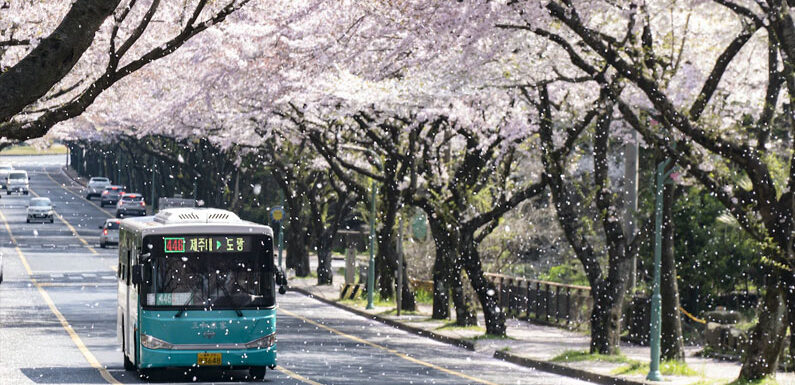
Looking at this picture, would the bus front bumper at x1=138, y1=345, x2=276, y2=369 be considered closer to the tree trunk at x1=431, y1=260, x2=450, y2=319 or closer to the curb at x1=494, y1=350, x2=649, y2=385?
the curb at x1=494, y1=350, x2=649, y2=385

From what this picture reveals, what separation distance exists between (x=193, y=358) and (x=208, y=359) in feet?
0.75

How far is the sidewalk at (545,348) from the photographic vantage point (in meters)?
23.2

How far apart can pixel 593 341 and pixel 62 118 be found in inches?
543

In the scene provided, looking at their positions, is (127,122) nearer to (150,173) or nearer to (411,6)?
(150,173)

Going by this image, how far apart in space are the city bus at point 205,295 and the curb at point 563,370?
19.3 feet

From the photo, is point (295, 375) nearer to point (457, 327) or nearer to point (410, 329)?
point (457, 327)

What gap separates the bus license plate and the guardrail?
1462 cm

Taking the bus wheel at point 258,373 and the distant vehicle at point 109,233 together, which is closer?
the bus wheel at point 258,373

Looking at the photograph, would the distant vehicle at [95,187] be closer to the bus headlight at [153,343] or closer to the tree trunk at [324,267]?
the tree trunk at [324,267]

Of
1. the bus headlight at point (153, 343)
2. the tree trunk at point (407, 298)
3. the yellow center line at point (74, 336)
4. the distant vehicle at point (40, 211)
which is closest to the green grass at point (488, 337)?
the tree trunk at point (407, 298)

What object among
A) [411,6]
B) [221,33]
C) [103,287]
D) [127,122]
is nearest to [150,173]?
[127,122]

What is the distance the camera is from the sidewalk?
76.2ft

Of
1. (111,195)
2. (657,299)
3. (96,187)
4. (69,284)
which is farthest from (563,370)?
(96,187)

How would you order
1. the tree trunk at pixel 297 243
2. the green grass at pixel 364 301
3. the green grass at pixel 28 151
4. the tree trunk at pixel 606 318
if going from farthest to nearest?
the green grass at pixel 28 151 → the tree trunk at pixel 297 243 → the green grass at pixel 364 301 → the tree trunk at pixel 606 318
